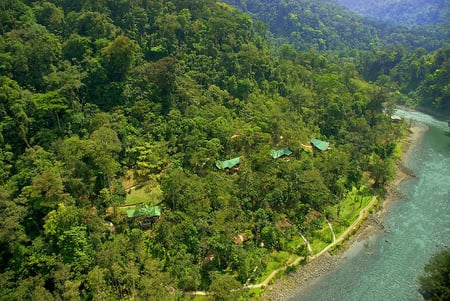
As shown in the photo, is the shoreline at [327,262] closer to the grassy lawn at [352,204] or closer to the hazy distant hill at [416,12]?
the grassy lawn at [352,204]

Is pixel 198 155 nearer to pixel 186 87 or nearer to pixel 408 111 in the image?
pixel 186 87

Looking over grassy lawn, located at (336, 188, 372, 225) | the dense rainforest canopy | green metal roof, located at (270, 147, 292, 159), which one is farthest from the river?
green metal roof, located at (270, 147, 292, 159)

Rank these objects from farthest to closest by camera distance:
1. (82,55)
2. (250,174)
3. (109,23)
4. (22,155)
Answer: (109,23) < (82,55) < (250,174) < (22,155)

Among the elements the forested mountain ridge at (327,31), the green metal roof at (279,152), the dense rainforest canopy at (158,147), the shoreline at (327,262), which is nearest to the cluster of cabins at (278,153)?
the green metal roof at (279,152)

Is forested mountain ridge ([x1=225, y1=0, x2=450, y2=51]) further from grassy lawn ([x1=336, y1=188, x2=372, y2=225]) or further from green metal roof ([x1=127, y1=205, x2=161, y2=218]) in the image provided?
green metal roof ([x1=127, y1=205, x2=161, y2=218])

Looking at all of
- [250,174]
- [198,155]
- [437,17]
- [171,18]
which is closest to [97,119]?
[198,155]

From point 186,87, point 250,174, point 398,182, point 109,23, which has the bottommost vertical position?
point 398,182

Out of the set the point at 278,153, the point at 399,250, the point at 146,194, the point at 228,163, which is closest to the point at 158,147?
the point at 146,194
